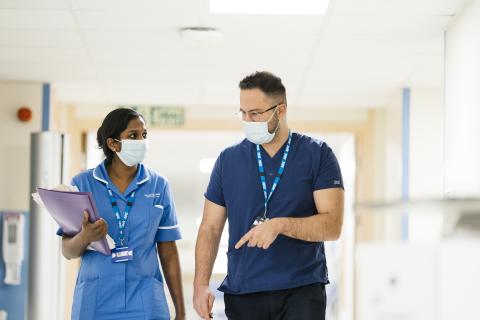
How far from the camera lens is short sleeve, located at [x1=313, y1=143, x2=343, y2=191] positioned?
2457 mm

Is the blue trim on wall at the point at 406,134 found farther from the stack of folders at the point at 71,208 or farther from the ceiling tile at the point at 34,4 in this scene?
the stack of folders at the point at 71,208

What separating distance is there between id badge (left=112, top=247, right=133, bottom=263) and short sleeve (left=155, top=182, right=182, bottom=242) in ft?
0.59

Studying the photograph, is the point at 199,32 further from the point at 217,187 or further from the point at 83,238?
the point at 83,238

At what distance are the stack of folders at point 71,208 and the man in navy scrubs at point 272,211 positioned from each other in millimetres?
325

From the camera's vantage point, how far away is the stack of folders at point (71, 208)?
245 centimetres

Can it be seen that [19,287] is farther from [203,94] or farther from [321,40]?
[321,40]

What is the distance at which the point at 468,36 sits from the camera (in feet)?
11.8

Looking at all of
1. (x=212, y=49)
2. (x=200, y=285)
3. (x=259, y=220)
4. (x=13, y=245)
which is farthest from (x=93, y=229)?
(x=13, y=245)

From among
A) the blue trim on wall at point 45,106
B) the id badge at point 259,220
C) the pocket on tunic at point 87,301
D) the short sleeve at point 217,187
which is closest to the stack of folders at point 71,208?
the pocket on tunic at point 87,301

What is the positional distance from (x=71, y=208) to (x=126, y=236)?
0.72 ft

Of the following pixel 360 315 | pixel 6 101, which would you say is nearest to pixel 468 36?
pixel 360 315

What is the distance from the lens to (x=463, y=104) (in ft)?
12.0

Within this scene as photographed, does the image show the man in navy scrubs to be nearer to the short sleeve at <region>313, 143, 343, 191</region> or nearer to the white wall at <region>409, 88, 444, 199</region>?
the short sleeve at <region>313, 143, 343, 191</region>

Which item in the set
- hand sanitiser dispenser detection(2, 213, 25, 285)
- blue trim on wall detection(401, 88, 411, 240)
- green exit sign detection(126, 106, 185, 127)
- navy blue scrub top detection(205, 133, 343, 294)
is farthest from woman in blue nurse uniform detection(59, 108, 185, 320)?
green exit sign detection(126, 106, 185, 127)
